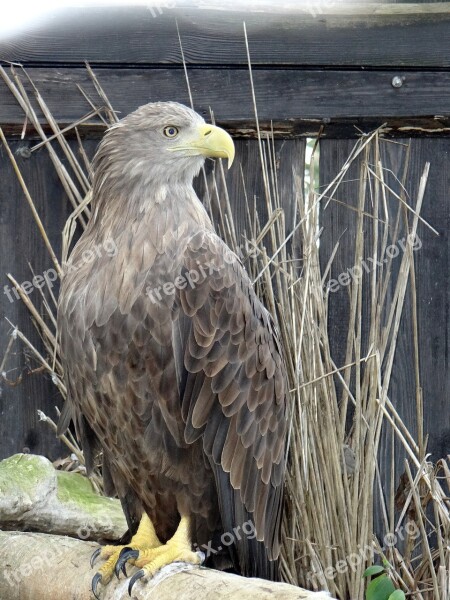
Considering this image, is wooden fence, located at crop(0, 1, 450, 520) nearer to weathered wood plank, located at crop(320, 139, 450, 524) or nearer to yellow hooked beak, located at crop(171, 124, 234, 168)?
weathered wood plank, located at crop(320, 139, 450, 524)

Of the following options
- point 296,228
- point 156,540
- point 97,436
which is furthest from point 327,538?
point 296,228

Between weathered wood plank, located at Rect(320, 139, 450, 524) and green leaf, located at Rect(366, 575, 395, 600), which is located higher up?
weathered wood plank, located at Rect(320, 139, 450, 524)

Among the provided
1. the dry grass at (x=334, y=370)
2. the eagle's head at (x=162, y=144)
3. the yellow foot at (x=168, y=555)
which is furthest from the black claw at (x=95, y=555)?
the eagle's head at (x=162, y=144)

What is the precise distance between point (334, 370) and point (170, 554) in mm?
925

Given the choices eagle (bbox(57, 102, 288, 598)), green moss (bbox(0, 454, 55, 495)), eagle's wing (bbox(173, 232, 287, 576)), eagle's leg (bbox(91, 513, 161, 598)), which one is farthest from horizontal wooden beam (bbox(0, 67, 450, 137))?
eagle's leg (bbox(91, 513, 161, 598))

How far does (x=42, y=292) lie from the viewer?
157 inches

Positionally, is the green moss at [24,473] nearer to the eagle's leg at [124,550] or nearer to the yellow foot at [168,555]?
the eagle's leg at [124,550]

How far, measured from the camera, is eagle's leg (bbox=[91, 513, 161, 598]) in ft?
10.2

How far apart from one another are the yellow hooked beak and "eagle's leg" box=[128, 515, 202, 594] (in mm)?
1273

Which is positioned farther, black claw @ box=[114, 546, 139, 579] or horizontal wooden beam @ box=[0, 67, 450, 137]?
horizontal wooden beam @ box=[0, 67, 450, 137]

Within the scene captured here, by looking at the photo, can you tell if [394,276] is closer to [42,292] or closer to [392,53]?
[392,53]

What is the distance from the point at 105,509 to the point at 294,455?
33.7 inches

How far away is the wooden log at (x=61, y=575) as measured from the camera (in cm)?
288

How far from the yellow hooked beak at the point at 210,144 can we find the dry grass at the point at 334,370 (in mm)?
543
